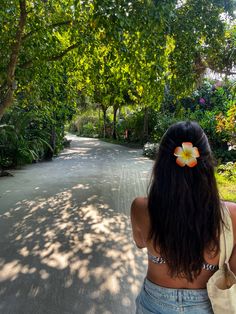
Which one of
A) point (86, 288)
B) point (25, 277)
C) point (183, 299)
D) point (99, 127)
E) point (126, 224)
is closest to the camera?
point (183, 299)

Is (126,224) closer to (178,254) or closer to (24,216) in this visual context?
(24,216)

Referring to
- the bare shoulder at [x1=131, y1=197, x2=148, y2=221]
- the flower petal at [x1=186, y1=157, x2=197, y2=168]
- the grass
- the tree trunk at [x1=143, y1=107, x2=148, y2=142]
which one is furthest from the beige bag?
the tree trunk at [x1=143, y1=107, x2=148, y2=142]

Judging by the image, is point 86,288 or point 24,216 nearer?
point 86,288

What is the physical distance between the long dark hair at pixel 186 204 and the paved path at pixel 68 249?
74 cm

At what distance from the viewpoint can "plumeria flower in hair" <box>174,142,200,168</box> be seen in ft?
4.68

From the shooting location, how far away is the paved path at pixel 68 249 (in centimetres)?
Result: 326

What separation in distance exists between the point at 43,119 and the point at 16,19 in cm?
841

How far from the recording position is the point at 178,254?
5.03 ft

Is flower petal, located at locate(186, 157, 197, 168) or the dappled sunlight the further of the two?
the dappled sunlight

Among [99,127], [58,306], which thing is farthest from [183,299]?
[99,127]

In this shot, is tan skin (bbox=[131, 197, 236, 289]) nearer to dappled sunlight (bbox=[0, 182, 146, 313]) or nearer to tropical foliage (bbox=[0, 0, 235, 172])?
dappled sunlight (bbox=[0, 182, 146, 313])

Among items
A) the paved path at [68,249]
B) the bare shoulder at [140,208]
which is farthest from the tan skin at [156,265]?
the paved path at [68,249]

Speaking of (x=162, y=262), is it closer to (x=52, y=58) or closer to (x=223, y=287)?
(x=223, y=287)

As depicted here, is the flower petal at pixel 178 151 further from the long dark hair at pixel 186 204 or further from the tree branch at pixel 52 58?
the tree branch at pixel 52 58
